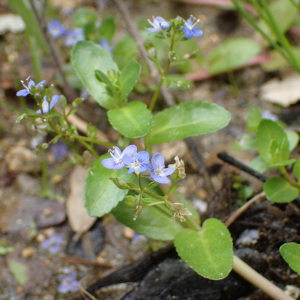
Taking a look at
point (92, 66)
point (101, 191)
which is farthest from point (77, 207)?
point (92, 66)

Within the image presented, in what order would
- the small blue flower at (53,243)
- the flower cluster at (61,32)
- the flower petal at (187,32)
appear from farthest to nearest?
the flower cluster at (61,32) < the small blue flower at (53,243) < the flower petal at (187,32)

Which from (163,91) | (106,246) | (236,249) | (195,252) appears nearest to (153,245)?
(106,246)

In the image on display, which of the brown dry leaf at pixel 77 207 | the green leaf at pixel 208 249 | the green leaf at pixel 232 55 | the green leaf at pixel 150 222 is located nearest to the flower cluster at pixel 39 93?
the green leaf at pixel 150 222

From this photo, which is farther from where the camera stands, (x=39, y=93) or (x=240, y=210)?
(x=240, y=210)

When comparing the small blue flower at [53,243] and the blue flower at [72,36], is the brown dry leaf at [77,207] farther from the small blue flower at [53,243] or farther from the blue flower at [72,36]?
the blue flower at [72,36]

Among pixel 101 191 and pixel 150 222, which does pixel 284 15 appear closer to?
pixel 150 222

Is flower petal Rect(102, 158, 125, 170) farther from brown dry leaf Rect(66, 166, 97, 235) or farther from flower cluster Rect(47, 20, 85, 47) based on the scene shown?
flower cluster Rect(47, 20, 85, 47)
